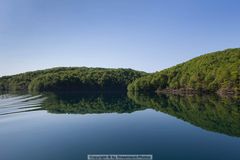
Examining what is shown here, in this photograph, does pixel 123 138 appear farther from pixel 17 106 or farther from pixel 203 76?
pixel 203 76

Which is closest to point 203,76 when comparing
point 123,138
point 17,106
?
point 17,106

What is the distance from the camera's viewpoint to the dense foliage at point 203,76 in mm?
126312

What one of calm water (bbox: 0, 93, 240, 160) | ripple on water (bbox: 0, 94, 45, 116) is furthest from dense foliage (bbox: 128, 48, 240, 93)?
ripple on water (bbox: 0, 94, 45, 116)

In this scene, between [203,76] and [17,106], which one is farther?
[203,76]

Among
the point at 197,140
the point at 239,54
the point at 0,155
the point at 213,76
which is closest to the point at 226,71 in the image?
the point at 213,76

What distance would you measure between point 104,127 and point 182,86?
106390 millimetres

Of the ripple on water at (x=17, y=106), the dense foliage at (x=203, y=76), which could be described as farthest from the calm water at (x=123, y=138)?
the dense foliage at (x=203, y=76)

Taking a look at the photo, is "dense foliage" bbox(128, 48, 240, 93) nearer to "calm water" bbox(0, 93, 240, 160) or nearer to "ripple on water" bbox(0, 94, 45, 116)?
"calm water" bbox(0, 93, 240, 160)

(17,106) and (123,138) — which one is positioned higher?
(17,106)

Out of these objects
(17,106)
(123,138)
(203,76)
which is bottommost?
(123,138)

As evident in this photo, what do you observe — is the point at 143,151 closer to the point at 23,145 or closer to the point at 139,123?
the point at 23,145

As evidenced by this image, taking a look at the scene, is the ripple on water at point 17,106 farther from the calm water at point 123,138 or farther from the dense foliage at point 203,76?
the dense foliage at point 203,76

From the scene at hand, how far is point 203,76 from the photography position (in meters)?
144

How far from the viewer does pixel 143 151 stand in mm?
35688
